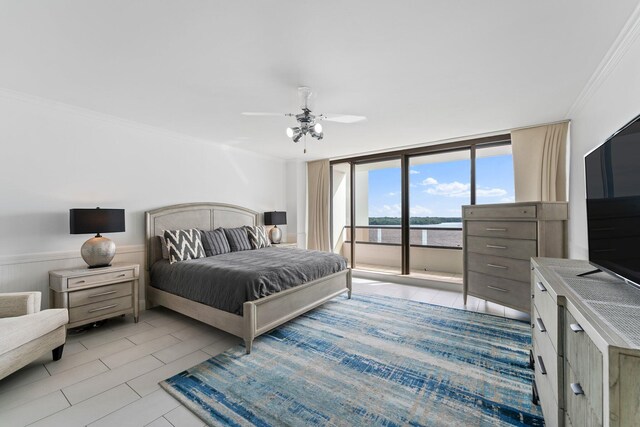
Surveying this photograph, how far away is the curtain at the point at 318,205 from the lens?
5.91m

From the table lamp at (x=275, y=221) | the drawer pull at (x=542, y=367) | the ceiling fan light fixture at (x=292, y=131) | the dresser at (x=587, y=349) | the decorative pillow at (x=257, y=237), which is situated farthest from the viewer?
the table lamp at (x=275, y=221)

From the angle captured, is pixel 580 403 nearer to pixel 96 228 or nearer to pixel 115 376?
pixel 115 376

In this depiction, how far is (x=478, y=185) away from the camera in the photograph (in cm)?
446

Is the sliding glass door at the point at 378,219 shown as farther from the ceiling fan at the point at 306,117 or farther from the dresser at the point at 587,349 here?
the dresser at the point at 587,349

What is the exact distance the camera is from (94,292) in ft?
9.50

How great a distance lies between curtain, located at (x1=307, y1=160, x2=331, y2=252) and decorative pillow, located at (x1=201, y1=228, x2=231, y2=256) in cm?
221

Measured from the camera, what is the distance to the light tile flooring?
5.68 ft

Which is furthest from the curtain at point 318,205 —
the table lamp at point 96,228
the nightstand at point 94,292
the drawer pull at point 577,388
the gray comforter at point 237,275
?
the drawer pull at point 577,388

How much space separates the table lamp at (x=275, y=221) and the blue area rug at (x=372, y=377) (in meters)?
2.49

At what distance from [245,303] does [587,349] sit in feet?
7.53

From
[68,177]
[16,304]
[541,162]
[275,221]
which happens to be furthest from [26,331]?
[541,162]

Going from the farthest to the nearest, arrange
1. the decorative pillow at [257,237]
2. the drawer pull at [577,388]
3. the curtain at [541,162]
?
the decorative pillow at [257,237]
the curtain at [541,162]
the drawer pull at [577,388]

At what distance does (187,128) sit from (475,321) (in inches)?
179

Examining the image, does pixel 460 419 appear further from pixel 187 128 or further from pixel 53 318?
pixel 187 128
